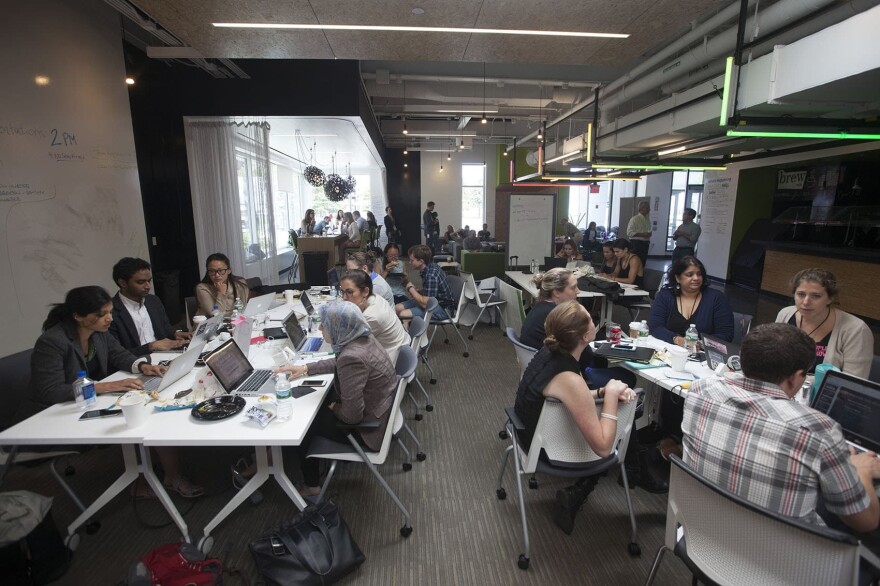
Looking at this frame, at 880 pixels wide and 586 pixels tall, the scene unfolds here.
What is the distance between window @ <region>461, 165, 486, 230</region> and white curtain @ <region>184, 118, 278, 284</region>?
1028 cm

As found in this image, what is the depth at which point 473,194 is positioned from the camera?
16922 millimetres

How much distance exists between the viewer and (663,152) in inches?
242

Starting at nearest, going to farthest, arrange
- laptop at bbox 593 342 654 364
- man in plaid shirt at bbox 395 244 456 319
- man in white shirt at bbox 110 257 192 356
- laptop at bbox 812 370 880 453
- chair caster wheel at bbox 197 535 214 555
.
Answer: laptop at bbox 812 370 880 453
chair caster wheel at bbox 197 535 214 555
laptop at bbox 593 342 654 364
man in white shirt at bbox 110 257 192 356
man in plaid shirt at bbox 395 244 456 319

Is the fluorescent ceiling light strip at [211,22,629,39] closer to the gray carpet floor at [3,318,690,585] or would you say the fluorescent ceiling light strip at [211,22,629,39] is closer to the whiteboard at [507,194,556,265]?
the gray carpet floor at [3,318,690,585]

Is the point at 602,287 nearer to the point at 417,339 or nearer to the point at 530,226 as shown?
the point at 417,339

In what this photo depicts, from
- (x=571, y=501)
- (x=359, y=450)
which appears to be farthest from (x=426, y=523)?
(x=571, y=501)

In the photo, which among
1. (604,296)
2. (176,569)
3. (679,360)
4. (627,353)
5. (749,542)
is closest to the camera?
(749,542)

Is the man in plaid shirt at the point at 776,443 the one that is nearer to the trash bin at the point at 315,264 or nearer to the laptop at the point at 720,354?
the laptop at the point at 720,354

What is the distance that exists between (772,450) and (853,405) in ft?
2.39

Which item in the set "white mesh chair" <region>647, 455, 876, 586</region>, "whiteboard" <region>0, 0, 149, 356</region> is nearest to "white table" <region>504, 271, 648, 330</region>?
"white mesh chair" <region>647, 455, 876, 586</region>

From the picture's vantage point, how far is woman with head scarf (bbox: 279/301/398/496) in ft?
7.51

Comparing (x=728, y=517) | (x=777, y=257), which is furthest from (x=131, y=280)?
(x=777, y=257)

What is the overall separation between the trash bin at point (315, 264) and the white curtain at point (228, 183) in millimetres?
1377

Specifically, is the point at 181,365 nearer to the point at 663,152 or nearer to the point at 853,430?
the point at 853,430
